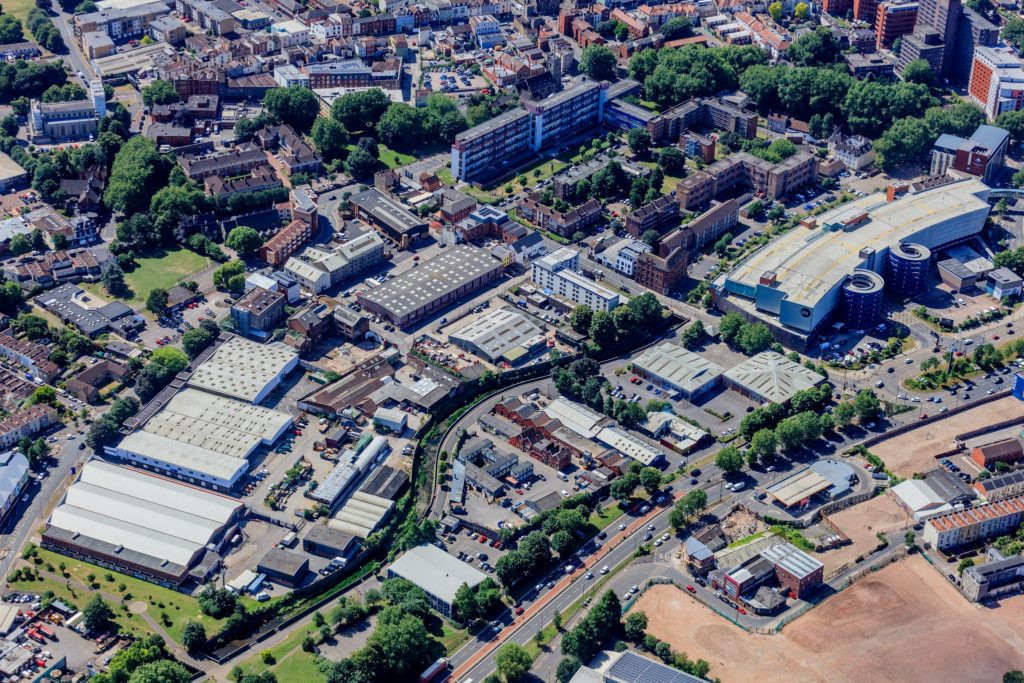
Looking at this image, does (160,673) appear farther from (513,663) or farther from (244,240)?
(244,240)

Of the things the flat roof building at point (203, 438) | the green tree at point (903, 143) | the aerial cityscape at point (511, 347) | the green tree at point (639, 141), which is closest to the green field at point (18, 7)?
the aerial cityscape at point (511, 347)

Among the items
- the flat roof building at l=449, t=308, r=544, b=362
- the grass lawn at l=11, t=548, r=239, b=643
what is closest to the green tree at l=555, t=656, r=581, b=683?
the grass lawn at l=11, t=548, r=239, b=643

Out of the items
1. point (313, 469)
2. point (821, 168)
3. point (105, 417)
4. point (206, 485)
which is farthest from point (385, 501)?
point (821, 168)

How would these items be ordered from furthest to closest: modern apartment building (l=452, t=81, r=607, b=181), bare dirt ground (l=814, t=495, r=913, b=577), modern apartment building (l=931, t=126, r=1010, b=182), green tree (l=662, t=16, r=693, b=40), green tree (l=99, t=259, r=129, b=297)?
green tree (l=662, t=16, r=693, b=40)
modern apartment building (l=452, t=81, r=607, b=181)
modern apartment building (l=931, t=126, r=1010, b=182)
green tree (l=99, t=259, r=129, b=297)
bare dirt ground (l=814, t=495, r=913, b=577)

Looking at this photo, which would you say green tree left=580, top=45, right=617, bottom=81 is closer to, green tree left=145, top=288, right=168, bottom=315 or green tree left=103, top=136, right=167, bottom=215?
green tree left=103, top=136, right=167, bottom=215

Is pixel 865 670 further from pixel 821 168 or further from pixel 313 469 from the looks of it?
pixel 821 168

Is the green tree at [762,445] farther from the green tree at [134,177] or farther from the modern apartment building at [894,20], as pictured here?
the modern apartment building at [894,20]
